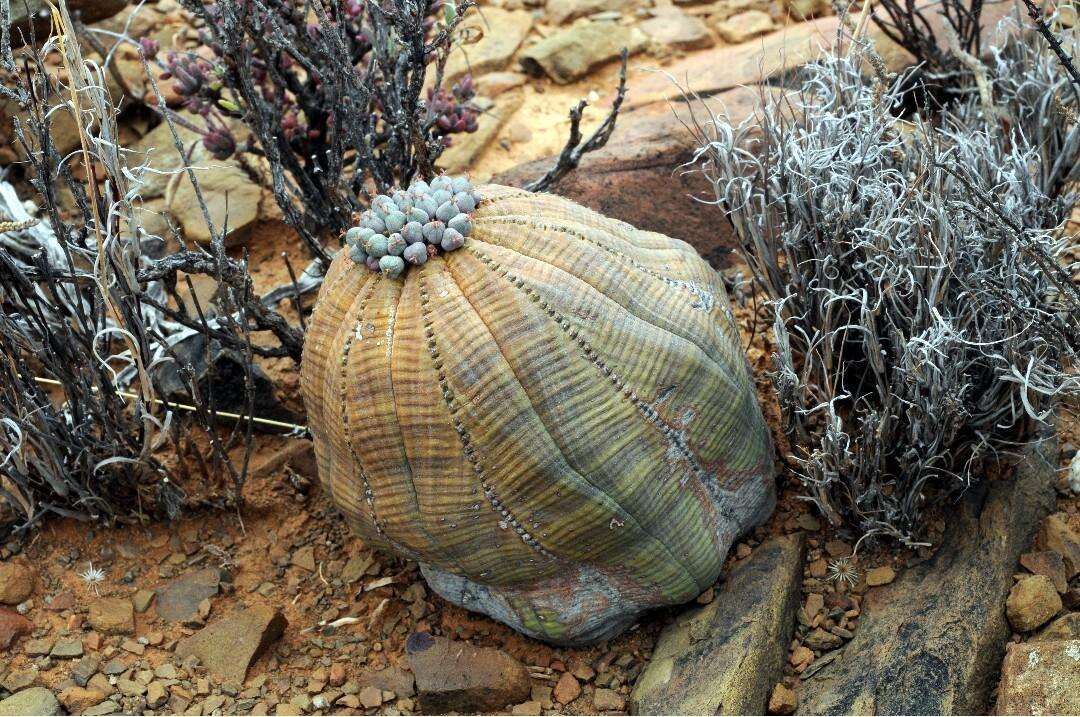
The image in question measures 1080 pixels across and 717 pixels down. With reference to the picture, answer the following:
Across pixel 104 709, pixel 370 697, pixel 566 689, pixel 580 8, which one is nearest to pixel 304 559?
pixel 370 697

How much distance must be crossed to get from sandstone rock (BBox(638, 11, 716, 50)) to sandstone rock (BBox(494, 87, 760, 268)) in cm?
148

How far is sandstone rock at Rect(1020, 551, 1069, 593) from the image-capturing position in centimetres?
270

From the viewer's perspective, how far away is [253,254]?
4.54 meters

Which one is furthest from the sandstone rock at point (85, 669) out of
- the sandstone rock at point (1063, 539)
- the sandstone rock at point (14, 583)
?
the sandstone rock at point (1063, 539)

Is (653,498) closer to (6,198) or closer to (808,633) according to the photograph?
(808,633)

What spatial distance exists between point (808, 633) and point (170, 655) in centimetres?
171

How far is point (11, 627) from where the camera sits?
3.01 m

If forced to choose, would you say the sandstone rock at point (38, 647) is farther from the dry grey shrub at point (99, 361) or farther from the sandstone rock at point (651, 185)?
the sandstone rock at point (651, 185)

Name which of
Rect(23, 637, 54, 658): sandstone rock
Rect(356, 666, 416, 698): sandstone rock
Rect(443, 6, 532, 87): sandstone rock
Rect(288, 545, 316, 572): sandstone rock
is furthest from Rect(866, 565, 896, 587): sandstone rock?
Rect(443, 6, 532, 87): sandstone rock

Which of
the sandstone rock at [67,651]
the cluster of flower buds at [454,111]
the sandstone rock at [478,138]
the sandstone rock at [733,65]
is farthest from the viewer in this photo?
the sandstone rock at [478,138]

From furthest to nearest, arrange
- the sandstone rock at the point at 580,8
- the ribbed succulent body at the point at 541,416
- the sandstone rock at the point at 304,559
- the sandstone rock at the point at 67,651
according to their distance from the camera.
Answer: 1. the sandstone rock at the point at 580,8
2. the sandstone rock at the point at 304,559
3. the sandstone rock at the point at 67,651
4. the ribbed succulent body at the point at 541,416

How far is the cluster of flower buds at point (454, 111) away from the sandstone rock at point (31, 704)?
2187 mm

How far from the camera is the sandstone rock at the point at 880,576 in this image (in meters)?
2.81

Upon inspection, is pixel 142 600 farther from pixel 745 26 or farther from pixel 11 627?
pixel 745 26
